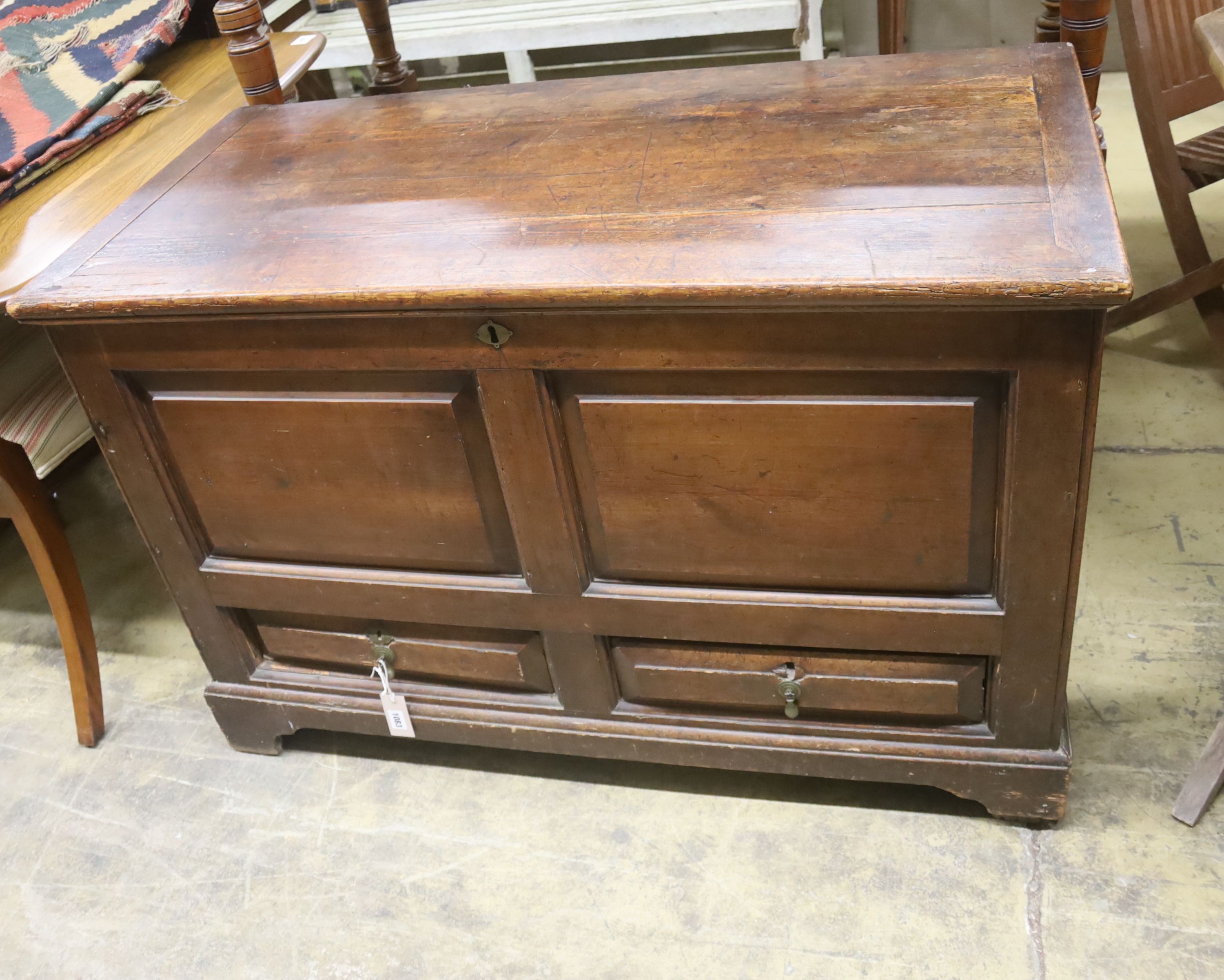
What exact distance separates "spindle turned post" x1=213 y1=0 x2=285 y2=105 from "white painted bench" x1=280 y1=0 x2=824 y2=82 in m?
1.03

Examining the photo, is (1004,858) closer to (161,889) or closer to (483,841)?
(483,841)

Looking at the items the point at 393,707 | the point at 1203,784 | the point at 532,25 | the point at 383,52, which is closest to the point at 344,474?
the point at 393,707

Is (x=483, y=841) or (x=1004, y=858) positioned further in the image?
(x=483, y=841)

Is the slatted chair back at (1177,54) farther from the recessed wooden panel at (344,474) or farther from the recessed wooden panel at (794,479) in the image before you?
the recessed wooden panel at (344,474)

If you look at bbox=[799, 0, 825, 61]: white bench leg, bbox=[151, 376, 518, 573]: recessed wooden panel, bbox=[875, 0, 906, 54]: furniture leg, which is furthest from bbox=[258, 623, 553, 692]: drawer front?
bbox=[799, 0, 825, 61]: white bench leg

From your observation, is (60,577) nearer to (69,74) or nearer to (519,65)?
(69,74)

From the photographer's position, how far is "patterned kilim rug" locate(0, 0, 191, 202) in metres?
1.89

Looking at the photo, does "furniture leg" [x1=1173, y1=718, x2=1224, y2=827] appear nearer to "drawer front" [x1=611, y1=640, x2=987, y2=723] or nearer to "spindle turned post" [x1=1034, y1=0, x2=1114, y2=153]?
"drawer front" [x1=611, y1=640, x2=987, y2=723]

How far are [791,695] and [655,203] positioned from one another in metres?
0.67

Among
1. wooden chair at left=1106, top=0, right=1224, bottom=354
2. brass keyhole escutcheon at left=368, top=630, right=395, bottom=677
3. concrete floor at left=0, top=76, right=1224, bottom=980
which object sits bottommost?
concrete floor at left=0, top=76, right=1224, bottom=980

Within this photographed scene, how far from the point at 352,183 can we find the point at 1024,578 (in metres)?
0.99

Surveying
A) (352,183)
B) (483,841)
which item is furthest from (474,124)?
(483,841)

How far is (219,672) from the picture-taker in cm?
168

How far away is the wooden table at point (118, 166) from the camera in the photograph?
5.36ft
